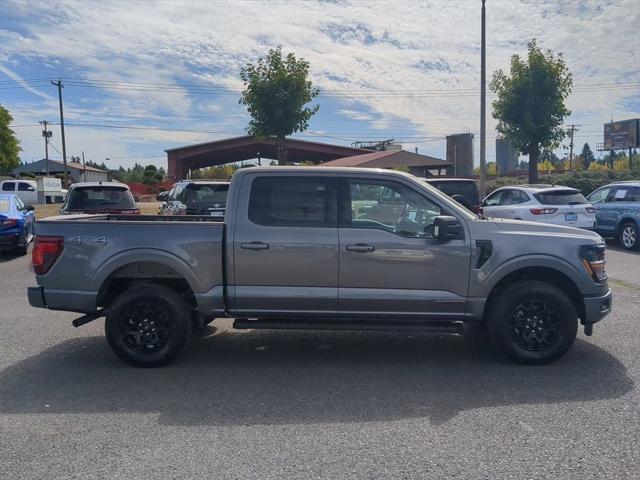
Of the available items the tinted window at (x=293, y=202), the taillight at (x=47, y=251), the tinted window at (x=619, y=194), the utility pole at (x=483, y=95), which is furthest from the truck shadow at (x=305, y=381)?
the utility pole at (x=483, y=95)

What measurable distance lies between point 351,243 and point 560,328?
2.15m

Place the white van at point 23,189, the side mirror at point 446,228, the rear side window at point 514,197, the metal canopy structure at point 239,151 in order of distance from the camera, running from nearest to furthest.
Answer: the side mirror at point 446,228 < the rear side window at point 514,197 < the white van at point 23,189 < the metal canopy structure at point 239,151

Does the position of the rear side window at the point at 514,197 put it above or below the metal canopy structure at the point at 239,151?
below

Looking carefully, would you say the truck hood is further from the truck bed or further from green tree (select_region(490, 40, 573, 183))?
A: green tree (select_region(490, 40, 573, 183))

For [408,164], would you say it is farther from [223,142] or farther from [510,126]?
[510,126]

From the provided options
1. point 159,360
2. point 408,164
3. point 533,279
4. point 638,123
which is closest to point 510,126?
point 533,279

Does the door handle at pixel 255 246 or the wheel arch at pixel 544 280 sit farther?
the wheel arch at pixel 544 280

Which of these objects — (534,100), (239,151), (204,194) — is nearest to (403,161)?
(239,151)

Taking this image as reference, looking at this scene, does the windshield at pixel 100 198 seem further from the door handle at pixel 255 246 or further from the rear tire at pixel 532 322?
the rear tire at pixel 532 322

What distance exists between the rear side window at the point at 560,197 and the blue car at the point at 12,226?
11.6 metres

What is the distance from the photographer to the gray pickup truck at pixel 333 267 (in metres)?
5.30

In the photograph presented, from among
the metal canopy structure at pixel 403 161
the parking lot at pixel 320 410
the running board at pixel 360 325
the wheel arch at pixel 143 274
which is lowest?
the parking lot at pixel 320 410

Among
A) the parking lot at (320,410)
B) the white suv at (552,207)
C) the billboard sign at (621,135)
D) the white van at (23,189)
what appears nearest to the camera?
the parking lot at (320,410)

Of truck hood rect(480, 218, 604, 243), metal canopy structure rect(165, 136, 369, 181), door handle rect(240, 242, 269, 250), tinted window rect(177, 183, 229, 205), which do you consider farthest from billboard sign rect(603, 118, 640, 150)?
door handle rect(240, 242, 269, 250)
